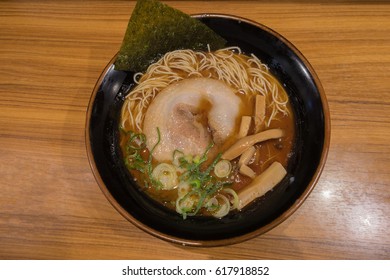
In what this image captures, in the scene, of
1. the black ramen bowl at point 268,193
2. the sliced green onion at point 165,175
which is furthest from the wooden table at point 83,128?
the sliced green onion at point 165,175

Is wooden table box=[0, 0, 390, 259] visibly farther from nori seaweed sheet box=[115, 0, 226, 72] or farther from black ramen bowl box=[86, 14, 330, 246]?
nori seaweed sheet box=[115, 0, 226, 72]

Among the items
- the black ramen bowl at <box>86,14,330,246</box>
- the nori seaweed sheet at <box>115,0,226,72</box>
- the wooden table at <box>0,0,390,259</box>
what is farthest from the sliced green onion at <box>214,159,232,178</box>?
the nori seaweed sheet at <box>115,0,226,72</box>

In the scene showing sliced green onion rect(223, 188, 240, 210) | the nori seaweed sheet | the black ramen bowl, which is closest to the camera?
the black ramen bowl

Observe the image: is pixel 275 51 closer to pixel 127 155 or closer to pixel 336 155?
pixel 336 155

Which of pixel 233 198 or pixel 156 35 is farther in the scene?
pixel 156 35

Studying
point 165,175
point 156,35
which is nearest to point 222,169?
point 165,175

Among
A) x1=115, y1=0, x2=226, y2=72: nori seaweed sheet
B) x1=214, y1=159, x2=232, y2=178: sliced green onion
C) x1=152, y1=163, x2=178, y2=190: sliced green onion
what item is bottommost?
x1=152, y1=163, x2=178, y2=190: sliced green onion

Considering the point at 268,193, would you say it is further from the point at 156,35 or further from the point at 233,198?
the point at 156,35
